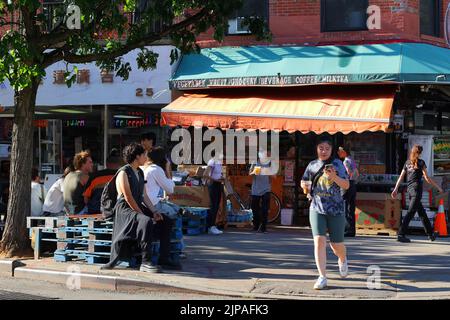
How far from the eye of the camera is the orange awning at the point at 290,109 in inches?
537

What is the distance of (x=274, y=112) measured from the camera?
1441 cm

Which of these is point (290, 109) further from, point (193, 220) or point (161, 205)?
point (161, 205)

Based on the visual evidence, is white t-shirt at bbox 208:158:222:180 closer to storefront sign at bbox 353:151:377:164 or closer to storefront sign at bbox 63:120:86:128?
storefront sign at bbox 353:151:377:164

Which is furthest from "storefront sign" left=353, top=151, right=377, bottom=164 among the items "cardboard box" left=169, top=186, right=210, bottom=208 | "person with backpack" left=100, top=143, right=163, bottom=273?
"person with backpack" left=100, top=143, right=163, bottom=273

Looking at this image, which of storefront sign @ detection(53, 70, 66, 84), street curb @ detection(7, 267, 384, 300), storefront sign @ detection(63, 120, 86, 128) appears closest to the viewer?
street curb @ detection(7, 267, 384, 300)

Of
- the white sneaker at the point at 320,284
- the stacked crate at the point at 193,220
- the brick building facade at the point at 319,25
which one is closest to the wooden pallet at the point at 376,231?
the stacked crate at the point at 193,220

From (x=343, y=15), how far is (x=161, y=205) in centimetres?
776

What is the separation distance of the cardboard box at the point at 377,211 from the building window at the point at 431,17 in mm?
4188

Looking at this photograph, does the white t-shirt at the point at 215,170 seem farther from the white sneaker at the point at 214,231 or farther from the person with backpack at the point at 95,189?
the person with backpack at the point at 95,189

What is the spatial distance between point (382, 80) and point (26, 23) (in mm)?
7050

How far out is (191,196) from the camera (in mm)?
15273

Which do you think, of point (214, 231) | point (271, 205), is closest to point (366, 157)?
point (271, 205)

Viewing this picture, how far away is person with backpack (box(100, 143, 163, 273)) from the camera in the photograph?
9203mm

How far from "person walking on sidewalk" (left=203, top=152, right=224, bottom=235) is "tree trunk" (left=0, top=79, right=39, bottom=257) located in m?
4.32
